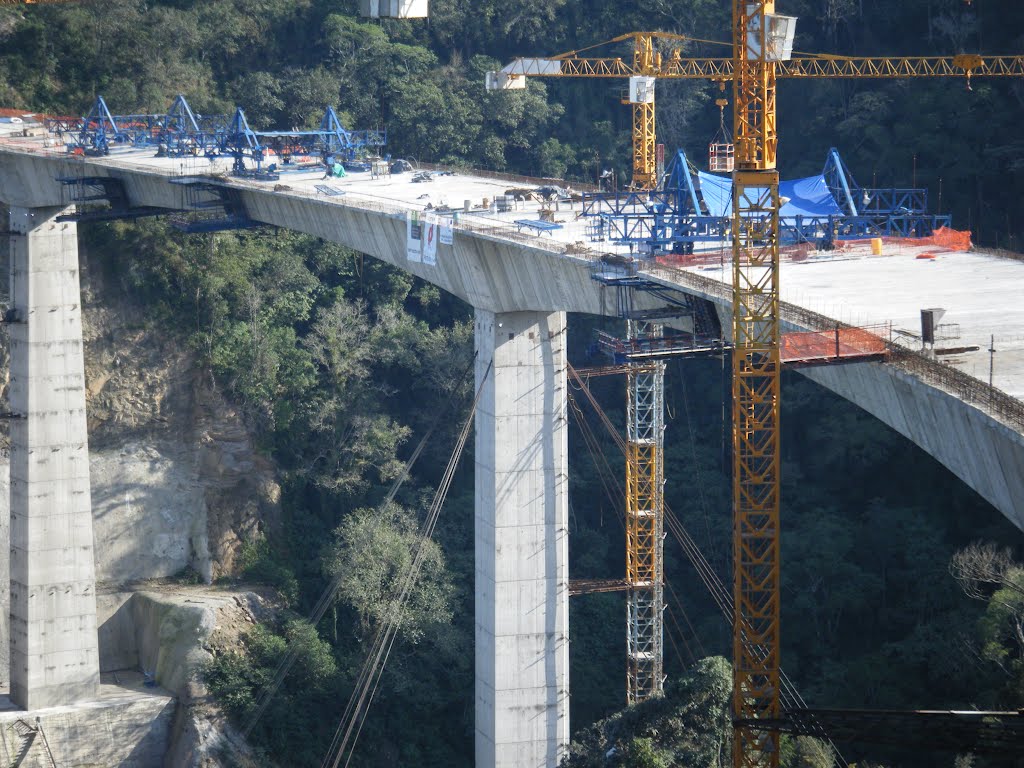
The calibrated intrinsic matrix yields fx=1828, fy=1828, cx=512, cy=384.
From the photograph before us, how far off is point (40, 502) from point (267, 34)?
28814mm

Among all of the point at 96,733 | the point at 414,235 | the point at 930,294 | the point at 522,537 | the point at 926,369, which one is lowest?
→ the point at 96,733

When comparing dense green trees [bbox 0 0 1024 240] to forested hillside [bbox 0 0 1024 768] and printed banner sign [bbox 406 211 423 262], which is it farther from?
printed banner sign [bbox 406 211 423 262]

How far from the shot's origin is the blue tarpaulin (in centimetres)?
5306

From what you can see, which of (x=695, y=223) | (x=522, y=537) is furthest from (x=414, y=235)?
(x=522, y=537)

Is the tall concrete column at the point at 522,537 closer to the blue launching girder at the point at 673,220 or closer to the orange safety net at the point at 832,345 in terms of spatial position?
the blue launching girder at the point at 673,220

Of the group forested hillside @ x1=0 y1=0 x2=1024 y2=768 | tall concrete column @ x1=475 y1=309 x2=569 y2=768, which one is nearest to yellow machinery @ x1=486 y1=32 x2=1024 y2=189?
forested hillside @ x1=0 y1=0 x2=1024 y2=768

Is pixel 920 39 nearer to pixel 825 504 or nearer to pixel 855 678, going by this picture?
pixel 825 504

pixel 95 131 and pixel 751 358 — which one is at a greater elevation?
pixel 95 131

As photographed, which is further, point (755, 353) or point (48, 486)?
point (48, 486)

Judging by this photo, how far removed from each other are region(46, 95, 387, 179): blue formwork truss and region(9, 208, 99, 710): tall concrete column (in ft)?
22.6

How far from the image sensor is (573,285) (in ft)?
157

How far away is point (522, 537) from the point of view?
52.2 m

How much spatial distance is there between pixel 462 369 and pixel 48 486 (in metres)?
16.9

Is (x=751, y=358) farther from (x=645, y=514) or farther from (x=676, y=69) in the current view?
(x=676, y=69)
